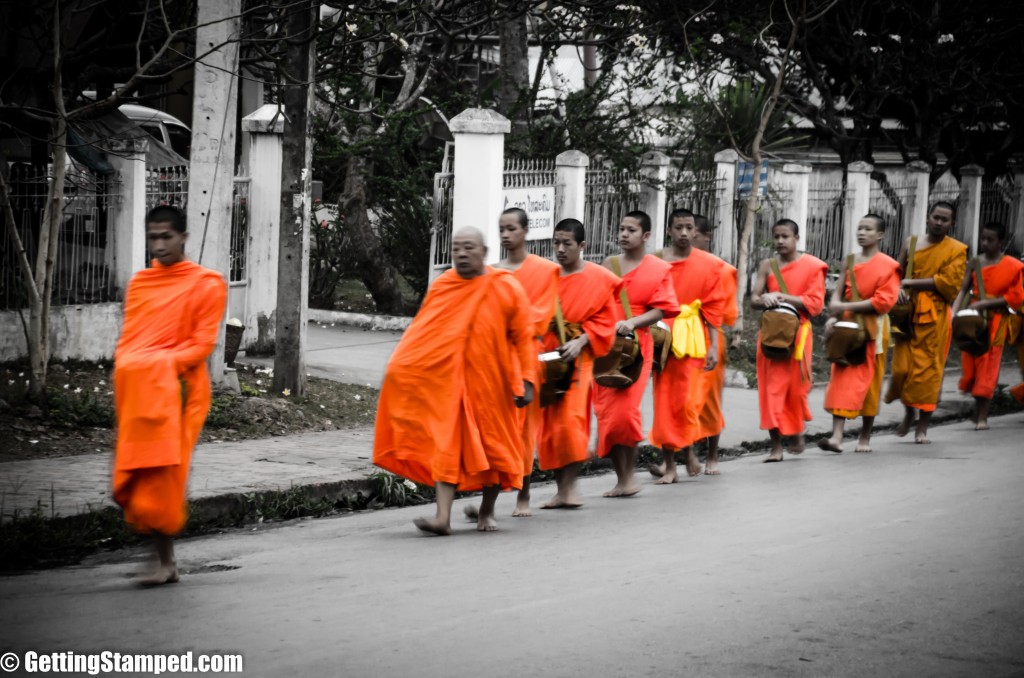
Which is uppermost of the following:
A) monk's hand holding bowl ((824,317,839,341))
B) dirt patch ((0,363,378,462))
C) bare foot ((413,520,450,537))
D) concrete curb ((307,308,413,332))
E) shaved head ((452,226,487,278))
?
shaved head ((452,226,487,278))

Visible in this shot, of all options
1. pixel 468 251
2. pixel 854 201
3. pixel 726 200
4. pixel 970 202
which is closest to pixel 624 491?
pixel 468 251

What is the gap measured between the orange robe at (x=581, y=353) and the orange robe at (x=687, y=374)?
1221mm

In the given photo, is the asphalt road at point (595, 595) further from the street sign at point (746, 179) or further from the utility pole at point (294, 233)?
the street sign at point (746, 179)

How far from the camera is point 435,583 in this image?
20.0 feet

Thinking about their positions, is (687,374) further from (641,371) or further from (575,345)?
(575,345)

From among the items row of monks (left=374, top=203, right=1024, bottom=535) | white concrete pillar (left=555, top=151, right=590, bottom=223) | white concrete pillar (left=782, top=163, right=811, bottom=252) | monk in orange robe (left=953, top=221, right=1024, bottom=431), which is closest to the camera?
row of monks (left=374, top=203, right=1024, bottom=535)

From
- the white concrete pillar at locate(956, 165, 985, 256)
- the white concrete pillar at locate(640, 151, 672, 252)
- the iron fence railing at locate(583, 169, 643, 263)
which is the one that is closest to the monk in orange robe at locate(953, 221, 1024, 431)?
the iron fence railing at locate(583, 169, 643, 263)

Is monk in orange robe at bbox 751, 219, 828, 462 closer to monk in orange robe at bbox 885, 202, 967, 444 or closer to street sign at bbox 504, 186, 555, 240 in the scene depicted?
monk in orange robe at bbox 885, 202, 967, 444

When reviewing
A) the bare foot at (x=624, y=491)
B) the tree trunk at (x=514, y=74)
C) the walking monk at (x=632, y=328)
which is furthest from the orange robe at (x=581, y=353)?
the tree trunk at (x=514, y=74)

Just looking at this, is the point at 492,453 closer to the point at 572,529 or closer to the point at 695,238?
the point at 572,529

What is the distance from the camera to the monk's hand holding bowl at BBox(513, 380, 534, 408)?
7.57m

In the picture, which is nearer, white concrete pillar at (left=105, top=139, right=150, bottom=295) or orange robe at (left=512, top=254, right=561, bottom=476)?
orange robe at (left=512, top=254, right=561, bottom=476)

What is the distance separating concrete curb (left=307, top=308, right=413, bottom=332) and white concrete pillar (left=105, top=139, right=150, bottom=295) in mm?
4427

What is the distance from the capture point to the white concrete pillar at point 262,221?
1355 centimetres
